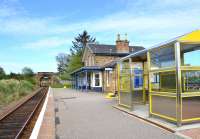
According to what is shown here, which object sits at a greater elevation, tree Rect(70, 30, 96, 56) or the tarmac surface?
tree Rect(70, 30, 96, 56)

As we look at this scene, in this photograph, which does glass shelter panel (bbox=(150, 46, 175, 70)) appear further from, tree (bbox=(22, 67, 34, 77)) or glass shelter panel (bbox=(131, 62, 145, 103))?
tree (bbox=(22, 67, 34, 77))

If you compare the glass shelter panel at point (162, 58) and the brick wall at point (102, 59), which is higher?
the brick wall at point (102, 59)

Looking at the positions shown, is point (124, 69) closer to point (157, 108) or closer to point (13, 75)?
point (157, 108)

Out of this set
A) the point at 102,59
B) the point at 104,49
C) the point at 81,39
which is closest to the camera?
the point at 102,59

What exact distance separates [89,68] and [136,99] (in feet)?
56.1

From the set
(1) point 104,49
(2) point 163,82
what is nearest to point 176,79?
(2) point 163,82

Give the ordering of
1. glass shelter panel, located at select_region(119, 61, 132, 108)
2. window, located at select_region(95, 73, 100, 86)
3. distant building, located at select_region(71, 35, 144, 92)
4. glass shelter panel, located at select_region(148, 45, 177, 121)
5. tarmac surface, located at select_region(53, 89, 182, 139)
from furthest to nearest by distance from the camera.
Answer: window, located at select_region(95, 73, 100, 86) < distant building, located at select_region(71, 35, 144, 92) < glass shelter panel, located at select_region(119, 61, 132, 108) < glass shelter panel, located at select_region(148, 45, 177, 121) < tarmac surface, located at select_region(53, 89, 182, 139)

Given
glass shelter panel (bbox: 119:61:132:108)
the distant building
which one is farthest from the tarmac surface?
the distant building

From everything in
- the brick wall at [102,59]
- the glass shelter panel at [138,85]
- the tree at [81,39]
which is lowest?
the glass shelter panel at [138,85]

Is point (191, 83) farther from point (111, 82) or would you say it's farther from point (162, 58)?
point (111, 82)

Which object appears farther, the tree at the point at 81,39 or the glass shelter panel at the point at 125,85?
the tree at the point at 81,39

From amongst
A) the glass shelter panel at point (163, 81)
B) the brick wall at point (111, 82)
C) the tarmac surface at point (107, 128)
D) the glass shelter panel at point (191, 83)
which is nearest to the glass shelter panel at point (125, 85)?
the tarmac surface at point (107, 128)

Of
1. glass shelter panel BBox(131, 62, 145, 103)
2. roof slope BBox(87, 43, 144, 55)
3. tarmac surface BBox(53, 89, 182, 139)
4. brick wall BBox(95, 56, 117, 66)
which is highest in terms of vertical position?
roof slope BBox(87, 43, 144, 55)

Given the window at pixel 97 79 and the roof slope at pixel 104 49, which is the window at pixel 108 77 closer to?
the window at pixel 97 79
